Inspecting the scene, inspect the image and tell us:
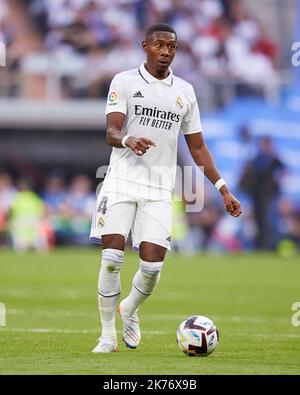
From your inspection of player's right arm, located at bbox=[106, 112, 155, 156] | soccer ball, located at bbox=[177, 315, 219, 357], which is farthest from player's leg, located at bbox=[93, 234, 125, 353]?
player's right arm, located at bbox=[106, 112, 155, 156]

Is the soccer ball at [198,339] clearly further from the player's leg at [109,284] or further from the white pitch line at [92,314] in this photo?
the white pitch line at [92,314]

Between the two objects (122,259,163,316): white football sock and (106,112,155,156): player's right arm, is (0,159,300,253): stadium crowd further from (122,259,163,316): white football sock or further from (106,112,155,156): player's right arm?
(106,112,155,156): player's right arm

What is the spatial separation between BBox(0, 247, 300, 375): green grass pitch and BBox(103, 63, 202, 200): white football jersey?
1.39 meters

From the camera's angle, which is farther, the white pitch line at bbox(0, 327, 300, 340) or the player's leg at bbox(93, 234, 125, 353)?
the white pitch line at bbox(0, 327, 300, 340)

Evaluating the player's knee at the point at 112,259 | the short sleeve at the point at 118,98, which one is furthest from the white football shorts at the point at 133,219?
the short sleeve at the point at 118,98

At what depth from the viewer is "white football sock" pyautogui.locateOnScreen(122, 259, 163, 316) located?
8.45m

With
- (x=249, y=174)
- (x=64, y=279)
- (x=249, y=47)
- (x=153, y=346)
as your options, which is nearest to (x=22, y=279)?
(x=64, y=279)

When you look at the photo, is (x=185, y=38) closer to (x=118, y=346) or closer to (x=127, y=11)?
(x=127, y=11)

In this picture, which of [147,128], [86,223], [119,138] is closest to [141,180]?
[147,128]

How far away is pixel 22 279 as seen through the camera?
59.0 ft

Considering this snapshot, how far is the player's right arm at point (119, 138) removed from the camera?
25.5 feet

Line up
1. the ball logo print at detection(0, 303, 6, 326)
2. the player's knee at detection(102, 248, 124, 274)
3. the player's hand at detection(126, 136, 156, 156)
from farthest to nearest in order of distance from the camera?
the ball logo print at detection(0, 303, 6, 326), the player's knee at detection(102, 248, 124, 274), the player's hand at detection(126, 136, 156, 156)

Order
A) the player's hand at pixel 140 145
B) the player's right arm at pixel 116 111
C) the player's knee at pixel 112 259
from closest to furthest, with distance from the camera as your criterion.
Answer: the player's hand at pixel 140 145
the player's right arm at pixel 116 111
the player's knee at pixel 112 259

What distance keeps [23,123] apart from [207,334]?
2318cm
